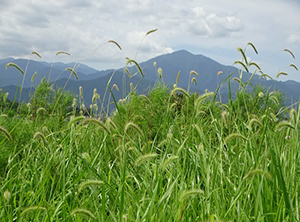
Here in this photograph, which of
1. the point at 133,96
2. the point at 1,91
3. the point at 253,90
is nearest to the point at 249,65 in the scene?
the point at 133,96

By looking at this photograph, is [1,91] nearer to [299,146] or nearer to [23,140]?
[23,140]

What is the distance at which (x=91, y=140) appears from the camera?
3.57m

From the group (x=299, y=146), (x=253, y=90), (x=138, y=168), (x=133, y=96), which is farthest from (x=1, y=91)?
(x=299, y=146)

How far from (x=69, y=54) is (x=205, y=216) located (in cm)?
260

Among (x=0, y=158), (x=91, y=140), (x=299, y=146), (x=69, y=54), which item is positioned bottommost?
(x=0, y=158)

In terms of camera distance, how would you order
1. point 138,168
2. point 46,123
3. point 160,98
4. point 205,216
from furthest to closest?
point 160,98
point 46,123
point 138,168
point 205,216

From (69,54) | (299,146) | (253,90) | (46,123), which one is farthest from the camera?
(253,90)

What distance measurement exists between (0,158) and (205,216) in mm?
2281

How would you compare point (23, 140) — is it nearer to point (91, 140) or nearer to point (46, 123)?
point (46, 123)

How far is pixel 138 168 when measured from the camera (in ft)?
10.9

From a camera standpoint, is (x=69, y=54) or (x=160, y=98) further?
(x=160, y=98)

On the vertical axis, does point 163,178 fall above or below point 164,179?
above

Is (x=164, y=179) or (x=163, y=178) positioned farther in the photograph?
(x=164, y=179)

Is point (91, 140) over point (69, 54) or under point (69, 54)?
under
